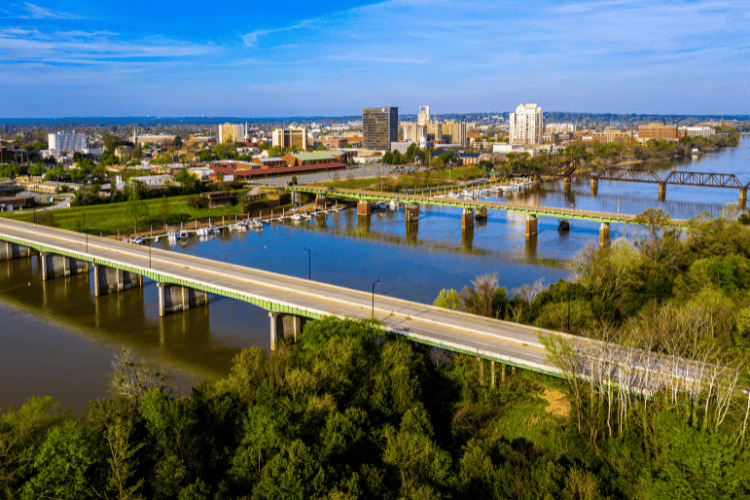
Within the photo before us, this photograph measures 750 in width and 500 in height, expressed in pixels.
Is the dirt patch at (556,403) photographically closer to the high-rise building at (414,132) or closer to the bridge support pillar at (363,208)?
the bridge support pillar at (363,208)

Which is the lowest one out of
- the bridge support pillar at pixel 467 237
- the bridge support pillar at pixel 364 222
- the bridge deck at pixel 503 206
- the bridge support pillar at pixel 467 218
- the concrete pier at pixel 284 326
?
the concrete pier at pixel 284 326

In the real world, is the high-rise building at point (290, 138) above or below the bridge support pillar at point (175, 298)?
above

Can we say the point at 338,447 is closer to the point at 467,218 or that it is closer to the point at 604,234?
the point at 604,234

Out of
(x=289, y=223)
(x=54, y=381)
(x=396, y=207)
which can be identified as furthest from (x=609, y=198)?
(x=54, y=381)

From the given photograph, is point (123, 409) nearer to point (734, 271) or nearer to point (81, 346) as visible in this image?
point (81, 346)

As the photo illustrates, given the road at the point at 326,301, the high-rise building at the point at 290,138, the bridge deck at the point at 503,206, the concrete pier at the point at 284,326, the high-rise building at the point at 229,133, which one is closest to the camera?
the road at the point at 326,301

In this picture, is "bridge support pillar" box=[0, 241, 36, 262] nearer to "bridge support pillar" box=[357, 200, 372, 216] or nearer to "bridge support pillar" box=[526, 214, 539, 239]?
"bridge support pillar" box=[357, 200, 372, 216]

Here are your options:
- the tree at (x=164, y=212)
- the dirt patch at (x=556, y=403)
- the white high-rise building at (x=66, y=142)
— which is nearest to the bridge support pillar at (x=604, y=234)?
the dirt patch at (x=556, y=403)

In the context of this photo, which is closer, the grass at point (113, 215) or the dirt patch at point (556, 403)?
the dirt patch at point (556, 403)
